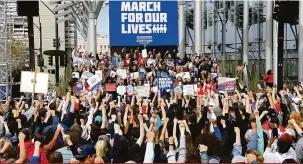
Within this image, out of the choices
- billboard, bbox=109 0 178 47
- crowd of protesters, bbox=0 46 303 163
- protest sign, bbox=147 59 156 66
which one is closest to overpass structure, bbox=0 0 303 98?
billboard, bbox=109 0 178 47

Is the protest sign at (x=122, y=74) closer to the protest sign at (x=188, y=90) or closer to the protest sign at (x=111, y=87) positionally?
the protest sign at (x=111, y=87)

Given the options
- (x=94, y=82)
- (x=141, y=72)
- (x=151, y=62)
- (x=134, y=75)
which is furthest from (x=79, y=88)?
(x=151, y=62)

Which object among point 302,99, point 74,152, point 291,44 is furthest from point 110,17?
point 74,152

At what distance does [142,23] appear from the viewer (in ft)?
Answer: 96.1

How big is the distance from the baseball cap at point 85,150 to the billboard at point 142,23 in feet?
71.7

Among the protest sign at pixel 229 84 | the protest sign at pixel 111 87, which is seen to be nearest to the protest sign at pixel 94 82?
the protest sign at pixel 111 87

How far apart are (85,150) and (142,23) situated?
22303mm

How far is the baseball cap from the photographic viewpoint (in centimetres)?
722

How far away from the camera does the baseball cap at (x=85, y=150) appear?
7.22m

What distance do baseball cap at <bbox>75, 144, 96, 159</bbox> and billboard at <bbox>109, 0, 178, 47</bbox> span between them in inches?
861

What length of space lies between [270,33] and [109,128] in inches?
956

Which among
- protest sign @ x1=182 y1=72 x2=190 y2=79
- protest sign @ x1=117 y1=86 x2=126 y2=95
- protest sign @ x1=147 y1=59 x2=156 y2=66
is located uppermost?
protest sign @ x1=147 y1=59 x2=156 y2=66

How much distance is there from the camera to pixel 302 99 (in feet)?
45.0

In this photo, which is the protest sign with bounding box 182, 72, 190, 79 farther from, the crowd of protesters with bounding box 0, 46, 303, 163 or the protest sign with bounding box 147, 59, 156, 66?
the crowd of protesters with bounding box 0, 46, 303, 163
